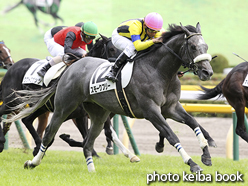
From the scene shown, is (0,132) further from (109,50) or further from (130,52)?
(130,52)

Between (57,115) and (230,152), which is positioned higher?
(57,115)

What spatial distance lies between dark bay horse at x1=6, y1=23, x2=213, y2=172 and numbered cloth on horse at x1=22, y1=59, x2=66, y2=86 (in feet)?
2.48

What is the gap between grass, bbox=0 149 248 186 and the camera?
4.26 m

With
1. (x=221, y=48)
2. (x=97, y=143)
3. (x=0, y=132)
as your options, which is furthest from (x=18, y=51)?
(x=0, y=132)

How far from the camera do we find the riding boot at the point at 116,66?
4578mm

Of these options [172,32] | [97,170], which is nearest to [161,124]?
[172,32]

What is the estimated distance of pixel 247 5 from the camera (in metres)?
25.4

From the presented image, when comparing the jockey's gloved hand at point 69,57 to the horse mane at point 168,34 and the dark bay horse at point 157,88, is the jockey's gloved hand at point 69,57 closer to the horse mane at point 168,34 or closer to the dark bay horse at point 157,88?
the dark bay horse at point 157,88

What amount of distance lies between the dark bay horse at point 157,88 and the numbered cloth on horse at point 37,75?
76 centimetres

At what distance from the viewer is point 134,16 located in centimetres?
2442

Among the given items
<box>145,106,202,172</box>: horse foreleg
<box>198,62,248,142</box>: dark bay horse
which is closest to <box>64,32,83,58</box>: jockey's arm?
<box>145,106,202,172</box>: horse foreleg

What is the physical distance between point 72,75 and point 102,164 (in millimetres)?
1480

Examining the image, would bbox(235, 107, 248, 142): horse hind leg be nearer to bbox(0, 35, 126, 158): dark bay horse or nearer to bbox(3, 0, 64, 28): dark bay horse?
bbox(0, 35, 126, 158): dark bay horse

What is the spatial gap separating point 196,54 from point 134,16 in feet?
68.0
